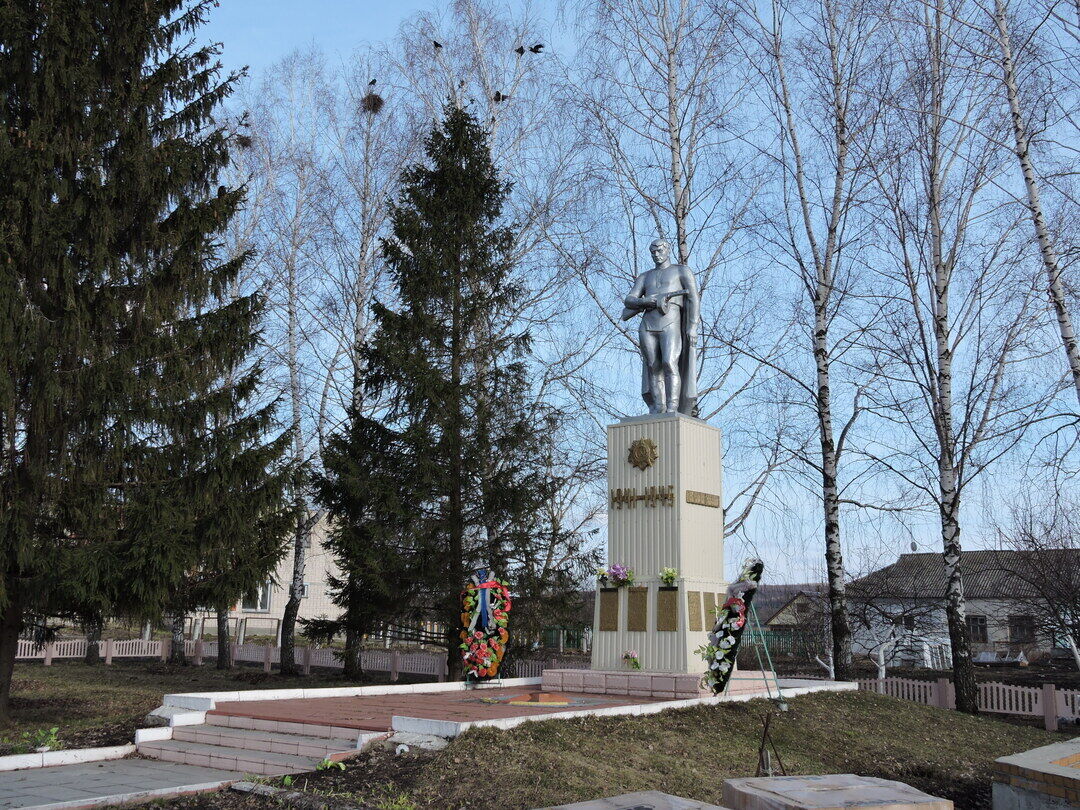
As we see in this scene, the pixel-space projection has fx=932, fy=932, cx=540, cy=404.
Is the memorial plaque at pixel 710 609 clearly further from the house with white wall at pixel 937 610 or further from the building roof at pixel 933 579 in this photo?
the building roof at pixel 933 579

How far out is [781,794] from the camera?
13.4 ft

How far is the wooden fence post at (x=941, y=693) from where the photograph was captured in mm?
16031

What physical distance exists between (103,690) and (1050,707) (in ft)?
52.7

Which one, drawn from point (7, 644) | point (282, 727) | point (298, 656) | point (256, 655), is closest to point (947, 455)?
point (282, 727)

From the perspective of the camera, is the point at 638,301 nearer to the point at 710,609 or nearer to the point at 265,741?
the point at 710,609

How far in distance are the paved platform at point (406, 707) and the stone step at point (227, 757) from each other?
0.52m

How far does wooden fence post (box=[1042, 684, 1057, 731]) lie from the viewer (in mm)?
16031

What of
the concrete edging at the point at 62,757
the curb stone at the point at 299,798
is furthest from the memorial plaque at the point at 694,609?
the concrete edging at the point at 62,757

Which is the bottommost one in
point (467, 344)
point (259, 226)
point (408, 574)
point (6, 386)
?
point (408, 574)

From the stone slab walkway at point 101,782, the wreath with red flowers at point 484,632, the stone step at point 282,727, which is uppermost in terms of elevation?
the wreath with red flowers at point 484,632

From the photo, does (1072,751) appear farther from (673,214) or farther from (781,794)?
(673,214)

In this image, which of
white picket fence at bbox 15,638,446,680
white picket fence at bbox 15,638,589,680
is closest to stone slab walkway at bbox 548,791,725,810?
white picket fence at bbox 15,638,589,680

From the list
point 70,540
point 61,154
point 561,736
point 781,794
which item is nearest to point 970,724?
point 561,736

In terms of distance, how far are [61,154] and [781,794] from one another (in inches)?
417
